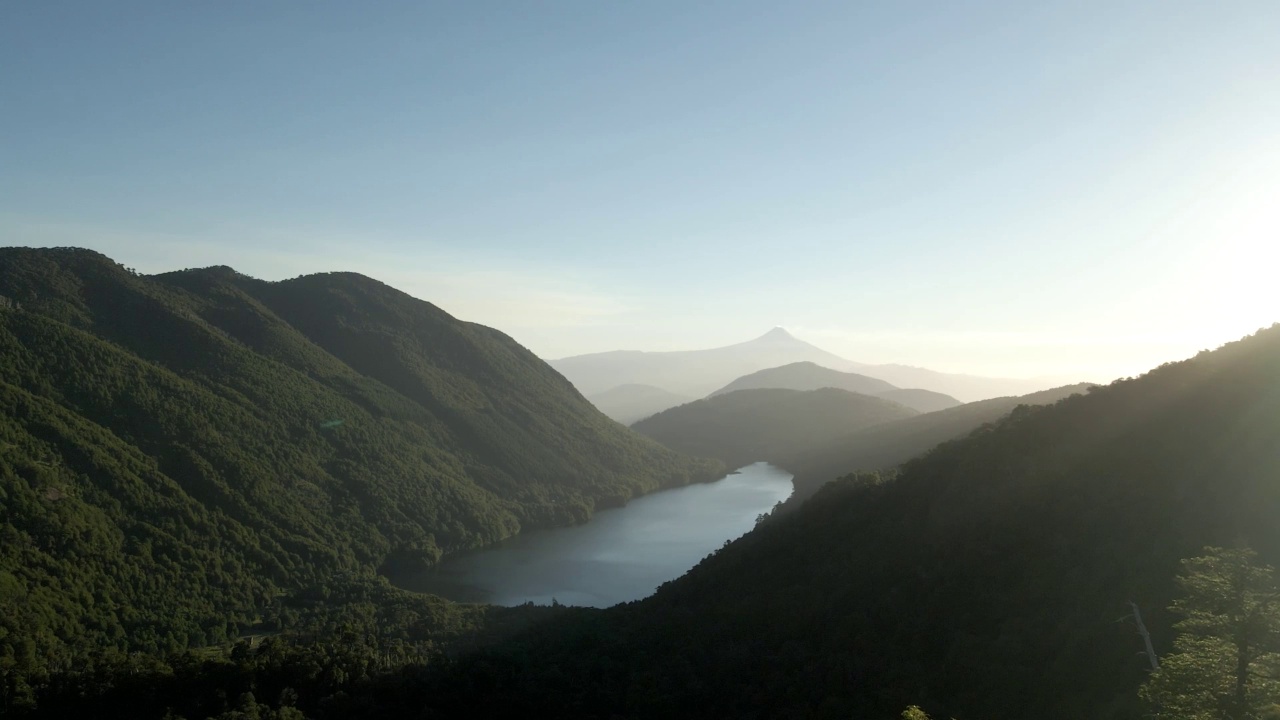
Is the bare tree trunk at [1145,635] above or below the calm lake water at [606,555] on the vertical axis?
above

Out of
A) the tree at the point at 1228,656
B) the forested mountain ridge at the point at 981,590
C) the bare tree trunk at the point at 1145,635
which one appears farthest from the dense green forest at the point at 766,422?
the tree at the point at 1228,656

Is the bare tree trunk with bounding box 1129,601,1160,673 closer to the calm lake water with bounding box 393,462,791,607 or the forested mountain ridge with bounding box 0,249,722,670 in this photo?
the forested mountain ridge with bounding box 0,249,722,670

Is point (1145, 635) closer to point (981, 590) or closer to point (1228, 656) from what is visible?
point (981, 590)

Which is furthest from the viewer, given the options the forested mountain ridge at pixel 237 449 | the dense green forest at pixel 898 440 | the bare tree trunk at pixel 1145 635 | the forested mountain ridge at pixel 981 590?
the dense green forest at pixel 898 440

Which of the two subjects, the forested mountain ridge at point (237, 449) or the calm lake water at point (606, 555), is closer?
the forested mountain ridge at point (237, 449)

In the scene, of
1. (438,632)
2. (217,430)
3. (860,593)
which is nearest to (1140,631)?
(860,593)

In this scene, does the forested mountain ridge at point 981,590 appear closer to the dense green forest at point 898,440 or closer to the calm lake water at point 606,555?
the calm lake water at point 606,555

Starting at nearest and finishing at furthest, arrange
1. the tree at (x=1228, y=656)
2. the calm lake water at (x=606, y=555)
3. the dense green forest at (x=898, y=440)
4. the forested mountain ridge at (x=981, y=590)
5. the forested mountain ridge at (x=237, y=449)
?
the tree at (x=1228, y=656)
the forested mountain ridge at (x=981, y=590)
the forested mountain ridge at (x=237, y=449)
the calm lake water at (x=606, y=555)
the dense green forest at (x=898, y=440)
